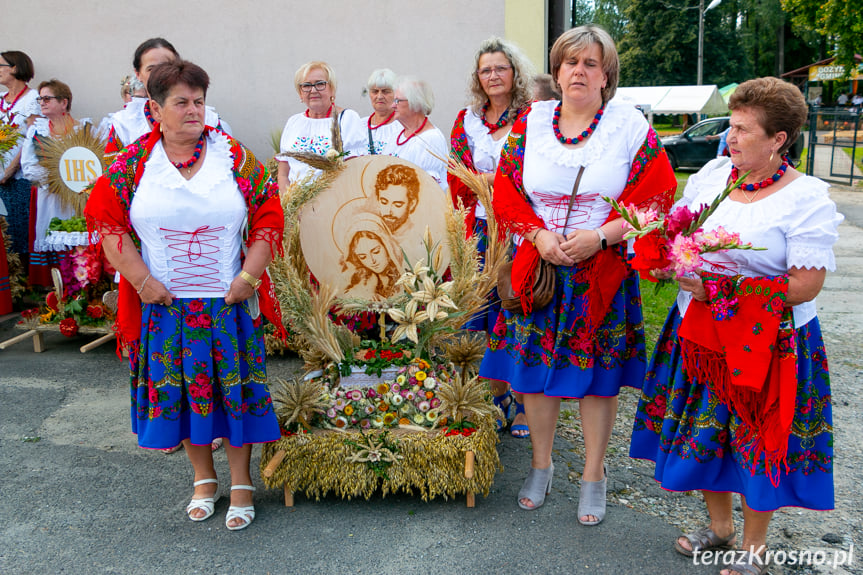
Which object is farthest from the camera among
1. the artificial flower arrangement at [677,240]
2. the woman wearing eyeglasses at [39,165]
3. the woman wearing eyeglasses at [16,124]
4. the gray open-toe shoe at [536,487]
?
the woman wearing eyeglasses at [16,124]

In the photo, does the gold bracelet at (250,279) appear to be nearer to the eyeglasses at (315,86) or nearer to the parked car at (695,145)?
the eyeglasses at (315,86)

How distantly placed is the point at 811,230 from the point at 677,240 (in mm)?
446

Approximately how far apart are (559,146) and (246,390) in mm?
1709

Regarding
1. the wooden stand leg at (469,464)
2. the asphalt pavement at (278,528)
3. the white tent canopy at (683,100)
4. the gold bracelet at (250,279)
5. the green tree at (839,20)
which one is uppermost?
the green tree at (839,20)

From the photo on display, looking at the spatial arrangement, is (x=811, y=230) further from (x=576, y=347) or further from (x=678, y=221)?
(x=576, y=347)

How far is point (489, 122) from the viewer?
157 inches

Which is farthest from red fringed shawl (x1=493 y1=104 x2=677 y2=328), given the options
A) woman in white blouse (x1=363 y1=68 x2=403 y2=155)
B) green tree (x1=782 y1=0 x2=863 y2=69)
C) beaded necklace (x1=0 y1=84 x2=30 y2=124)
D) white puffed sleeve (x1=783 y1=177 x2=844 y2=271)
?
green tree (x1=782 y1=0 x2=863 y2=69)

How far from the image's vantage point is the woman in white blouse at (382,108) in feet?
16.0

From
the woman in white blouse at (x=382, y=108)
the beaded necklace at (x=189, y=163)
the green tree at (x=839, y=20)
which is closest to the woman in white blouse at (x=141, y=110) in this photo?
the beaded necklace at (x=189, y=163)

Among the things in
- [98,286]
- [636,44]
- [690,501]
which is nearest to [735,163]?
[690,501]

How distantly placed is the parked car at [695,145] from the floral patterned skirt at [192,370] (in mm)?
Answer: 19162

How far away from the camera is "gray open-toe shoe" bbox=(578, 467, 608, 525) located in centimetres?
311

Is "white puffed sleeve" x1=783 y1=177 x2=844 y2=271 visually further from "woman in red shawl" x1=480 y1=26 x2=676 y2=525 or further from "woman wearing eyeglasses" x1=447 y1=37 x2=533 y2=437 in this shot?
"woman wearing eyeglasses" x1=447 y1=37 x2=533 y2=437

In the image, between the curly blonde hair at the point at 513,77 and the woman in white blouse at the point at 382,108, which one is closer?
the curly blonde hair at the point at 513,77
